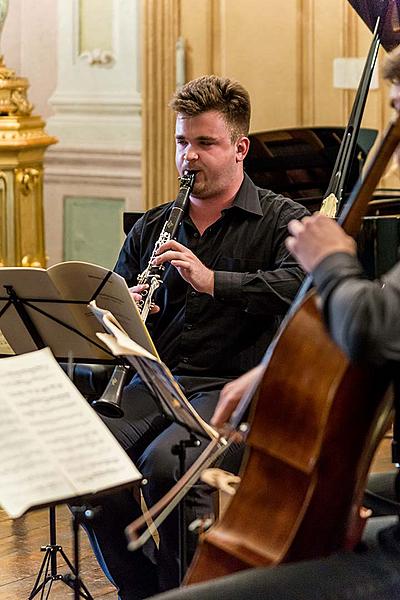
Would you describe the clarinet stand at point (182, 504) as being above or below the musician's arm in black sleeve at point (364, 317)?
below

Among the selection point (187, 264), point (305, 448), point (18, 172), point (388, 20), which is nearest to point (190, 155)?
point (187, 264)

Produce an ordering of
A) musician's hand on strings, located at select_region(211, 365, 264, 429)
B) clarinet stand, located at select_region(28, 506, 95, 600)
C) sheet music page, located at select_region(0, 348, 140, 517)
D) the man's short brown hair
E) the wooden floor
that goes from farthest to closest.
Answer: the wooden floor < the man's short brown hair < clarinet stand, located at select_region(28, 506, 95, 600) < musician's hand on strings, located at select_region(211, 365, 264, 429) < sheet music page, located at select_region(0, 348, 140, 517)

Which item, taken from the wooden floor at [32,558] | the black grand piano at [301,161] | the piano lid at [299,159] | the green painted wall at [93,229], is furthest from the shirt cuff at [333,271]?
the green painted wall at [93,229]

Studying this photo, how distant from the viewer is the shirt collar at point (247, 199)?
304 centimetres

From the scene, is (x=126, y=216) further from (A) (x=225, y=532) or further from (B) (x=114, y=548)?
(A) (x=225, y=532)

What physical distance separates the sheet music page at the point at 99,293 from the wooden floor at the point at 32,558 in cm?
80

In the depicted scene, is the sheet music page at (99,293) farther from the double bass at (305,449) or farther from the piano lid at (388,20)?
the piano lid at (388,20)

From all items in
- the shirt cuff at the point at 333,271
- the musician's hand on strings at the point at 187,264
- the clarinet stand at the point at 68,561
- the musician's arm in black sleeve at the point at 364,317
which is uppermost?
the shirt cuff at the point at 333,271

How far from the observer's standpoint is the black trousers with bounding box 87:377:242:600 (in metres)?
2.68

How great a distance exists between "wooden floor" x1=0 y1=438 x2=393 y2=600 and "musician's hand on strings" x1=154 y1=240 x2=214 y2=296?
2.85 ft

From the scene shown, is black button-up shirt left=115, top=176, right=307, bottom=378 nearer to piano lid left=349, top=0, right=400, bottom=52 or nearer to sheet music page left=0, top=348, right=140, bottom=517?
piano lid left=349, top=0, right=400, bottom=52

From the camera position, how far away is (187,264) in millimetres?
2789

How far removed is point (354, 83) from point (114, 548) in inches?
123

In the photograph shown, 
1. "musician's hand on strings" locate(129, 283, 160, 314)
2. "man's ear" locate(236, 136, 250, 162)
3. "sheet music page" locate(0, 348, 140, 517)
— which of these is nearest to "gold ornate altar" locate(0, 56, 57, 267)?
"man's ear" locate(236, 136, 250, 162)
